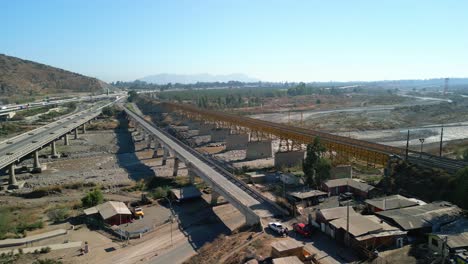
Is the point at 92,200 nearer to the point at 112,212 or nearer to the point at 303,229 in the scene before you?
the point at 112,212

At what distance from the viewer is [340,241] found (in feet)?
66.2

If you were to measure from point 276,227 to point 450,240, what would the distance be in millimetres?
8613

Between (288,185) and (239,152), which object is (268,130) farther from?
(288,185)

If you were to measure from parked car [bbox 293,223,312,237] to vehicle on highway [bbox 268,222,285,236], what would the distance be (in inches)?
33.3

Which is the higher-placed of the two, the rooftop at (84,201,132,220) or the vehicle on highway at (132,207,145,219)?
the rooftop at (84,201,132,220)

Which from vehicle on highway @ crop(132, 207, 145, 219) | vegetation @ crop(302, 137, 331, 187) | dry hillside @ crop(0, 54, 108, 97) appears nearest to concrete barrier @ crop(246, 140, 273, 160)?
vegetation @ crop(302, 137, 331, 187)

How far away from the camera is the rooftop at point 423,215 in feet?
67.5

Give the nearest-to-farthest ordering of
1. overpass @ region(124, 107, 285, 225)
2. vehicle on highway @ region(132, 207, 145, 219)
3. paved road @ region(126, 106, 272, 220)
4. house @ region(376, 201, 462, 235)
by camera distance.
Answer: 1. house @ region(376, 201, 462, 235)
2. overpass @ region(124, 107, 285, 225)
3. paved road @ region(126, 106, 272, 220)
4. vehicle on highway @ region(132, 207, 145, 219)

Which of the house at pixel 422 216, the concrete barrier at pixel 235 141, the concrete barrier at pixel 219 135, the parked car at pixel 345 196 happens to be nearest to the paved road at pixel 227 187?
the parked car at pixel 345 196

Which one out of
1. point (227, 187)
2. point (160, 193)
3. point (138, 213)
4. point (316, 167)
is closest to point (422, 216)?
point (316, 167)

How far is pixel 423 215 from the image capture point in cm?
2150

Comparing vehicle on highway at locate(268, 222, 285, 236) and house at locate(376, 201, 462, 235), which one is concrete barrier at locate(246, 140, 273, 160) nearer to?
vehicle on highway at locate(268, 222, 285, 236)

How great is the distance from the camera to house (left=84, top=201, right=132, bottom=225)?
29.0 meters

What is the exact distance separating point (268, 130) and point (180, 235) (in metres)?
26.3
